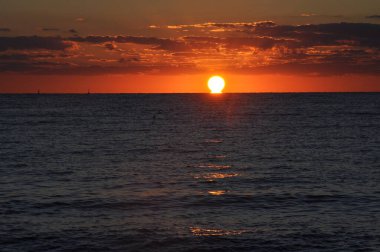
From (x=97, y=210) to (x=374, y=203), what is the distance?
58.1 feet

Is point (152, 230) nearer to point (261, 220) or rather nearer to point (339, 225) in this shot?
point (261, 220)

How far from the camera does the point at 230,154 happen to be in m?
61.8

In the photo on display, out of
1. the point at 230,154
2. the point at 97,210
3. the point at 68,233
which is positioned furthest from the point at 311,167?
the point at 68,233

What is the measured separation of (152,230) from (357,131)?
7112 cm

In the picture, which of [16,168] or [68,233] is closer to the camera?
[68,233]

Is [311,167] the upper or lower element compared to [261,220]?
upper

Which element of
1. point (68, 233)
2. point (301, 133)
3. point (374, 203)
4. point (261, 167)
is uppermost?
point (301, 133)

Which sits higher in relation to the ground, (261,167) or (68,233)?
(261,167)

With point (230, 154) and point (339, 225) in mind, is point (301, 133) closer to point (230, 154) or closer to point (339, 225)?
point (230, 154)

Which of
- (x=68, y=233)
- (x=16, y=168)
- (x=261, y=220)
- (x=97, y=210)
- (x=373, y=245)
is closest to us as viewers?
(x=373, y=245)

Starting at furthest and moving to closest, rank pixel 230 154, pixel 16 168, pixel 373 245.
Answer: pixel 230 154
pixel 16 168
pixel 373 245

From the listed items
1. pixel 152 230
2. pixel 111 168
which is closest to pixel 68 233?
pixel 152 230

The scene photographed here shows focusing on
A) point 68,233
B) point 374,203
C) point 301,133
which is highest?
point 301,133

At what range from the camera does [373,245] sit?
1003 inches
